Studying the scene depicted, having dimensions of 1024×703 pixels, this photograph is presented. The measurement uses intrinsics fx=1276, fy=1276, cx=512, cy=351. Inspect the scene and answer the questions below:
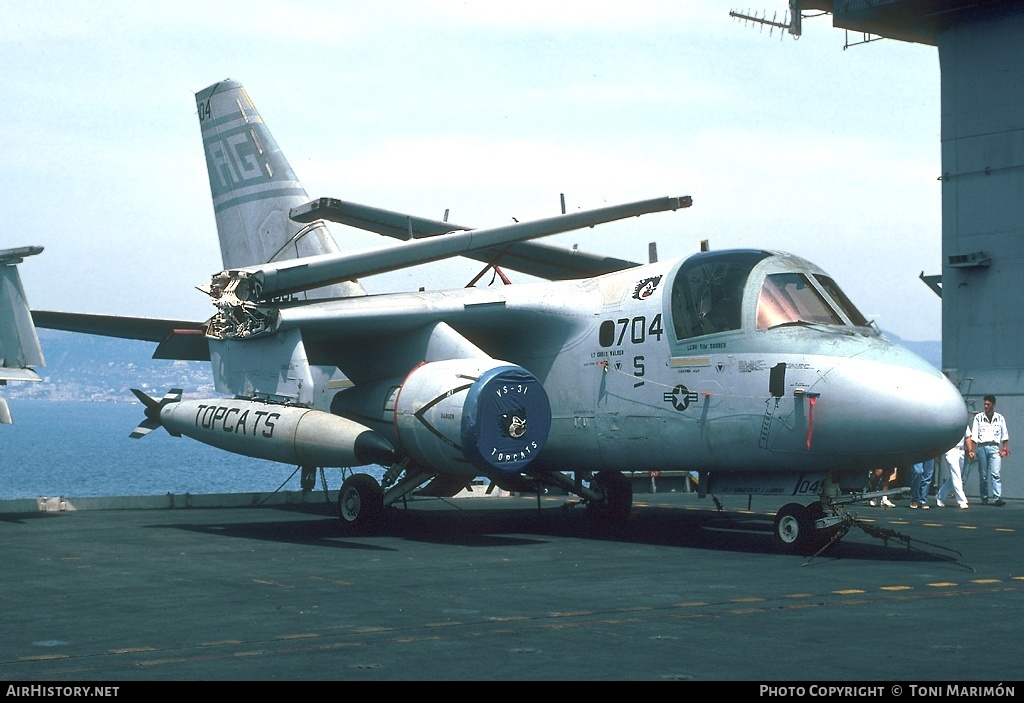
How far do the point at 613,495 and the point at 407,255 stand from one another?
5.15 m

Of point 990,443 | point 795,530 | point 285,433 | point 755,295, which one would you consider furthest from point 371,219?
point 990,443

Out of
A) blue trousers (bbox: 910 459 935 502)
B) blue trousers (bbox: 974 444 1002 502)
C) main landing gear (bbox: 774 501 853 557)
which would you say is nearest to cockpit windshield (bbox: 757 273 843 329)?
main landing gear (bbox: 774 501 853 557)

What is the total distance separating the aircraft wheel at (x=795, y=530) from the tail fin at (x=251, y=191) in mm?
10170

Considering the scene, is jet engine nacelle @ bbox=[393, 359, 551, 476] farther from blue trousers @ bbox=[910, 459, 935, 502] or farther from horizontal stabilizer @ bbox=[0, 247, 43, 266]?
blue trousers @ bbox=[910, 459, 935, 502]

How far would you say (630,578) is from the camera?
44.5ft

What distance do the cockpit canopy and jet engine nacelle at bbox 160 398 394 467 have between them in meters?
4.55

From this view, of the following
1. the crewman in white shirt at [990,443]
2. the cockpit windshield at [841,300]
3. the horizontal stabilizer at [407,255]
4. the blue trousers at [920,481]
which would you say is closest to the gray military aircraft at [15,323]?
the horizontal stabilizer at [407,255]

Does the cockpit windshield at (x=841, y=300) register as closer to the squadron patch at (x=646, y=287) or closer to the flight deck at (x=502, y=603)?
the squadron patch at (x=646, y=287)

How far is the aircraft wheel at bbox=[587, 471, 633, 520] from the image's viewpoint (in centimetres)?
2066

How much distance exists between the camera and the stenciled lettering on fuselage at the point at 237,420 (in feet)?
60.1

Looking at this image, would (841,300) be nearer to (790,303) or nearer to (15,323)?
(790,303)
